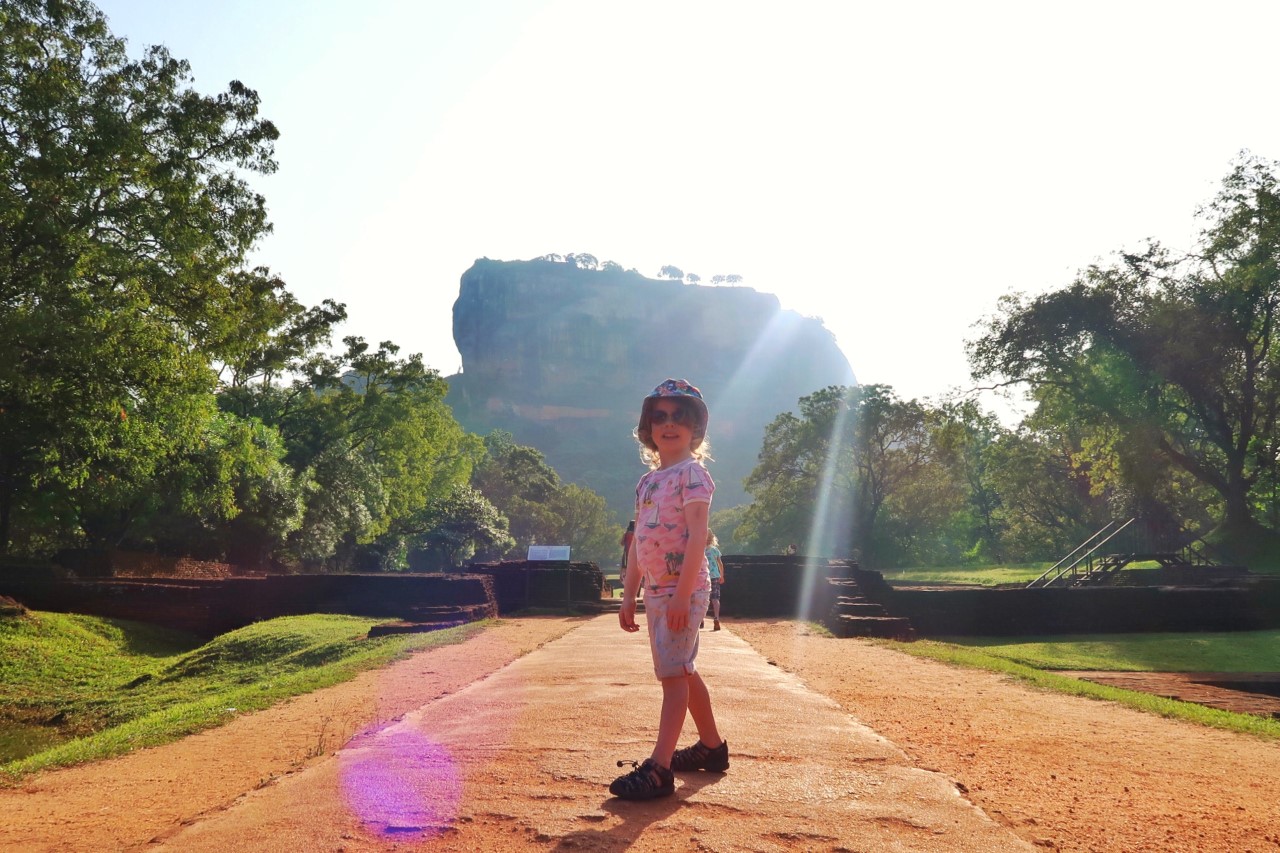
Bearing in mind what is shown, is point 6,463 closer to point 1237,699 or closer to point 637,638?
point 637,638

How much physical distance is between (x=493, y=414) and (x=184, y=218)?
14464 cm

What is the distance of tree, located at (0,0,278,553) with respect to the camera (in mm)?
13023

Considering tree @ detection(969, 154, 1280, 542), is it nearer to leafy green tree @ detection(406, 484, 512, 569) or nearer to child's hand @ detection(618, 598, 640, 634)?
child's hand @ detection(618, 598, 640, 634)

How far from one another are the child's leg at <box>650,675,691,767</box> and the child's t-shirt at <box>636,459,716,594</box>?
0.34 metres

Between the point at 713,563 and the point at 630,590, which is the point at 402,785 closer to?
the point at 630,590

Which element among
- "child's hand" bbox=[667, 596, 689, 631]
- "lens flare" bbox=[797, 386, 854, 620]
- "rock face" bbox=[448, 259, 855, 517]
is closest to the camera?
"child's hand" bbox=[667, 596, 689, 631]

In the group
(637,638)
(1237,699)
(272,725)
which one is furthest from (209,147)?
(1237,699)

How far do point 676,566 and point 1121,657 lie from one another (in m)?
11.8

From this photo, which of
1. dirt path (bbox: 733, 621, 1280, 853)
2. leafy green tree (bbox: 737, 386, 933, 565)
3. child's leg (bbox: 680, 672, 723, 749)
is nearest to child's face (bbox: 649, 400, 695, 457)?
child's leg (bbox: 680, 672, 723, 749)

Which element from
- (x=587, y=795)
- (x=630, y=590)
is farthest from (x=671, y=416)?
(x=587, y=795)

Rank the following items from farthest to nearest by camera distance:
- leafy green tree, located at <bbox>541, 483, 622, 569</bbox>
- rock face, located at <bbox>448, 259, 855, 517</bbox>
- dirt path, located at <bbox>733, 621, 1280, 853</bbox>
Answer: rock face, located at <bbox>448, 259, 855, 517</bbox>
leafy green tree, located at <bbox>541, 483, 622, 569</bbox>
dirt path, located at <bbox>733, 621, 1280, 853</bbox>

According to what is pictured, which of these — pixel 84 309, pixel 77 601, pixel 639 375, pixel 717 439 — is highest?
pixel 639 375

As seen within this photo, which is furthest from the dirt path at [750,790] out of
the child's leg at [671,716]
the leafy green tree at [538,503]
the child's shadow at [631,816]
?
the leafy green tree at [538,503]

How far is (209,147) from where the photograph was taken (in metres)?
15.9
